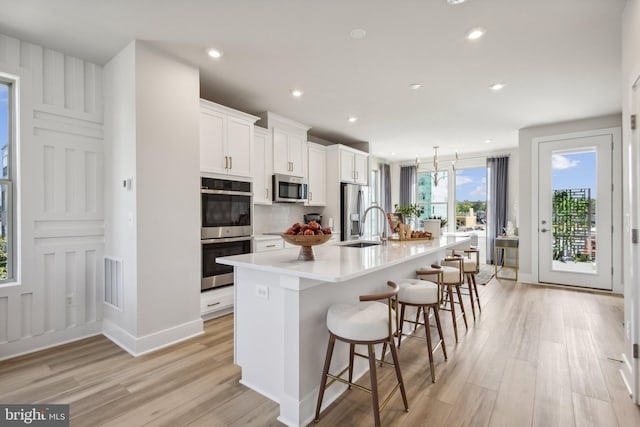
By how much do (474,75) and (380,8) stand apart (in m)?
1.64

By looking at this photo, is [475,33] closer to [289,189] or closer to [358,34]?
[358,34]

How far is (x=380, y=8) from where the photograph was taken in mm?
2230

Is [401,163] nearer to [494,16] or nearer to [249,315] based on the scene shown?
[494,16]

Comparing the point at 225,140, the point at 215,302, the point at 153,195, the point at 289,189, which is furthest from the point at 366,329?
the point at 289,189

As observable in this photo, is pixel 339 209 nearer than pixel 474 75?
No

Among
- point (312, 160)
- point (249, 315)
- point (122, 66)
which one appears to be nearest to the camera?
point (249, 315)

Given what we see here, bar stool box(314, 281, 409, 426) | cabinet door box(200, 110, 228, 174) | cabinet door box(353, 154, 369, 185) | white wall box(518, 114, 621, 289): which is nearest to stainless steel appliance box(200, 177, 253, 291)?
cabinet door box(200, 110, 228, 174)

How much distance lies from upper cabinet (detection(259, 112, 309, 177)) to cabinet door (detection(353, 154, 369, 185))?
131cm

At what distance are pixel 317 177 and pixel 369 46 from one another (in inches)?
114

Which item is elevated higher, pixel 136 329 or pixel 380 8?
pixel 380 8

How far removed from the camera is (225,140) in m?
3.67

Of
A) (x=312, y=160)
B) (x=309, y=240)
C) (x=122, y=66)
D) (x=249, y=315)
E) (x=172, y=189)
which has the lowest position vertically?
(x=249, y=315)

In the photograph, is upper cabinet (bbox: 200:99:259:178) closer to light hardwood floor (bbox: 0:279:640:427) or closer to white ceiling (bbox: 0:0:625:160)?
white ceiling (bbox: 0:0:625:160)

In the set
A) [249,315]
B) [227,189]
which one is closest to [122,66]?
[227,189]
